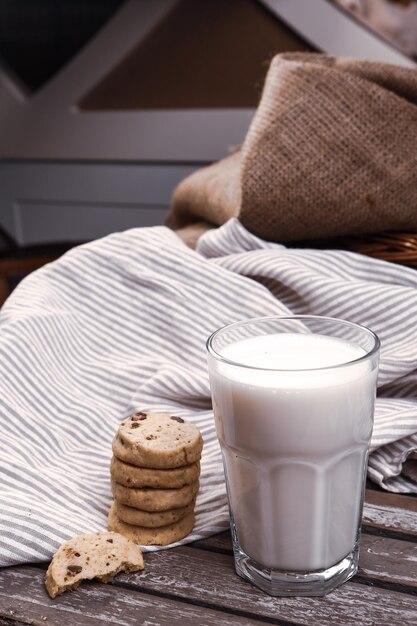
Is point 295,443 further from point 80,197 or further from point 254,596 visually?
point 80,197

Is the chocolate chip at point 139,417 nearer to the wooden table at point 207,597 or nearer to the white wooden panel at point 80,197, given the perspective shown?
the wooden table at point 207,597

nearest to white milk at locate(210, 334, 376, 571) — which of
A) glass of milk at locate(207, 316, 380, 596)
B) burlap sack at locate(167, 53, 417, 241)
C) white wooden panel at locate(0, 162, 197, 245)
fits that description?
glass of milk at locate(207, 316, 380, 596)

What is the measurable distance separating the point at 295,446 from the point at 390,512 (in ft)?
0.54

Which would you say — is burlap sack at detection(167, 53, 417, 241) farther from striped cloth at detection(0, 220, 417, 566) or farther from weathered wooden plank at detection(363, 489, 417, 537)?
weathered wooden plank at detection(363, 489, 417, 537)

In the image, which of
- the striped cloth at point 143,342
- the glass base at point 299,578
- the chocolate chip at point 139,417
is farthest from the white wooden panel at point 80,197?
the glass base at point 299,578

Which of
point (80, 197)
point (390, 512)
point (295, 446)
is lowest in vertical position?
point (80, 197)

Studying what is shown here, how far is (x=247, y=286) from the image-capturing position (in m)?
0.89

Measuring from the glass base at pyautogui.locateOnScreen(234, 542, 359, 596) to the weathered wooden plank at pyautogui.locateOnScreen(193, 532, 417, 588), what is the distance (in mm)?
14

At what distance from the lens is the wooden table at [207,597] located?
1.79ft

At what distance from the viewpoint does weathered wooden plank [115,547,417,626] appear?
1.78 ft


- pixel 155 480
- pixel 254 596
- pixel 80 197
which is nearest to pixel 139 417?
pixel 155 480

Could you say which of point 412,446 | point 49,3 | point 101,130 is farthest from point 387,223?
point 49,3

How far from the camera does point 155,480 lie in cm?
62

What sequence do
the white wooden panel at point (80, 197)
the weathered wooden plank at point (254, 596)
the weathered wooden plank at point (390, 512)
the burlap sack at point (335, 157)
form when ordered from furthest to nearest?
1. the white wooden panel at point (80, 197)
2. the burlap sack at point (335, 157)
3. the weathered wooden plank at point (390, 512)
4. the weathered wooden plank at point (254, 596)
